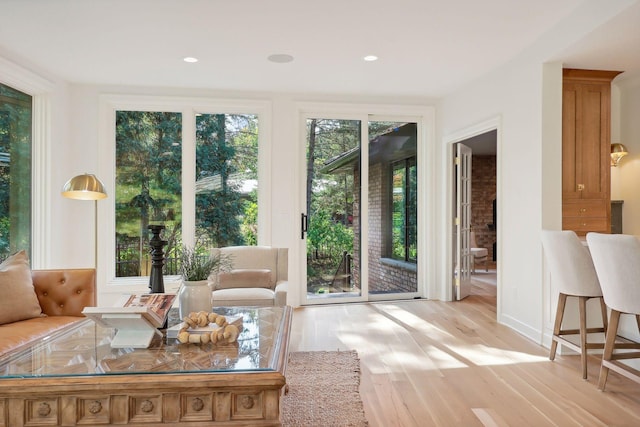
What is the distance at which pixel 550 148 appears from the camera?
3.69 meters

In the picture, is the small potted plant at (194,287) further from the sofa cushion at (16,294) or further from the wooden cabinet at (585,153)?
the wooden cabinet at (585,153)

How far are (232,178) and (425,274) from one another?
271cm

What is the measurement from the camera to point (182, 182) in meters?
5.22

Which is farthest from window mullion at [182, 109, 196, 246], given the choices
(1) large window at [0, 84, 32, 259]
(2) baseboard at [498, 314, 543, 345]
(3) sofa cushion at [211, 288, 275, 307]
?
(2) baseboard at [498, 314, 543, 345]

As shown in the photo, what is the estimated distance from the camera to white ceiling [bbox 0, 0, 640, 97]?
3.14m

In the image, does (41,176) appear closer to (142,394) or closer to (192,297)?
(192,297)

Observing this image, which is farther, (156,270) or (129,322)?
(156,270)

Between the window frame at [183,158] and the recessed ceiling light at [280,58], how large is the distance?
3.57ft

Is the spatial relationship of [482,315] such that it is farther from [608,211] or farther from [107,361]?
[107,361]

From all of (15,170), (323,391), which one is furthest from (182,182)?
(323,391)

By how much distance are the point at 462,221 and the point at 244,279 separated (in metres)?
2.99

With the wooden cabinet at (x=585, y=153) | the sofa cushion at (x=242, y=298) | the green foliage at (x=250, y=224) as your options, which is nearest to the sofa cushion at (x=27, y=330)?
the sofa cushion at (x=242, y=298)

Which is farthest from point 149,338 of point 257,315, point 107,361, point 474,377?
point 474,377

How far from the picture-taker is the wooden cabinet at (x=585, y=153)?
393 cm
